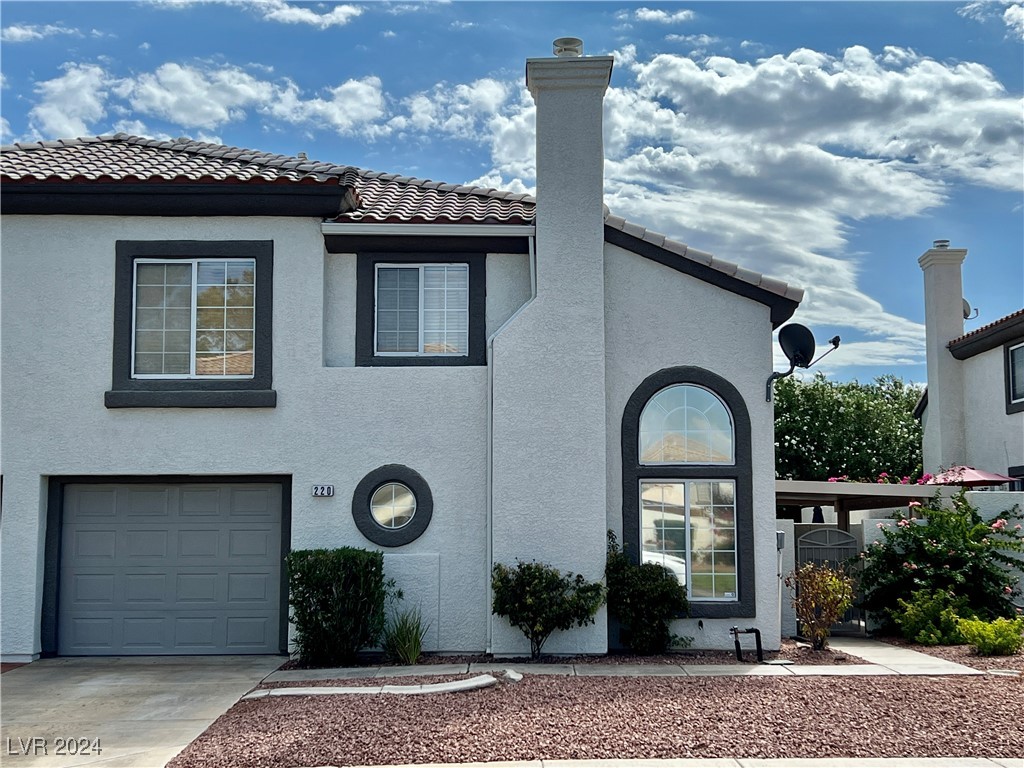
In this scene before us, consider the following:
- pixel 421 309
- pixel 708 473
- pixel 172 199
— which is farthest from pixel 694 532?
pixel 172 199

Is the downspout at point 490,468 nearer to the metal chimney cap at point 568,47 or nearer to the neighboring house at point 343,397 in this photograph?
the neighboring house at point 343,397

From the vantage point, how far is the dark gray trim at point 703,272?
43.0 feet

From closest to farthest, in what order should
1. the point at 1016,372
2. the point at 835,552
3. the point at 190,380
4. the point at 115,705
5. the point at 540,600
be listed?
the point at 115,705 < the point at 540,600 < the point at 190,380 < the point at 835,552 < the point at 1016,372

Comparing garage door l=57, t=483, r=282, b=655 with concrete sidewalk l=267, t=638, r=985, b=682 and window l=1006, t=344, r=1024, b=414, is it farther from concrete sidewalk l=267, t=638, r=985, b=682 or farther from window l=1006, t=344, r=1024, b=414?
window l=1006, t=344, r=1024, b=414

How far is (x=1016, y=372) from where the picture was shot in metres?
19.9

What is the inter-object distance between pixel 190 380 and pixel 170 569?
7.97ft

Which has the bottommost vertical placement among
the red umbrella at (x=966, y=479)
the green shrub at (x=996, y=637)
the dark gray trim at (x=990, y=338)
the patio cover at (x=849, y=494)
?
the green shrub at (x=996, y=637)

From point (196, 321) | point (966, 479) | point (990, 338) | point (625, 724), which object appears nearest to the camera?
point (625, 724)

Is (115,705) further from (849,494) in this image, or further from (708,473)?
(849,494)

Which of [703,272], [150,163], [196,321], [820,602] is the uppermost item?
[150,163]

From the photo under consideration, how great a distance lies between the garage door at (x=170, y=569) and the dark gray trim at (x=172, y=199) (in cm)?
355

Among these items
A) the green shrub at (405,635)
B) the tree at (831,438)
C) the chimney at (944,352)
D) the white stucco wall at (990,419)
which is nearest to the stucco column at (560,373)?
the green shrub at (405,635)

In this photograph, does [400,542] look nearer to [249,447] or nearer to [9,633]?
[249,447]

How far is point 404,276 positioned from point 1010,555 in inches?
385
